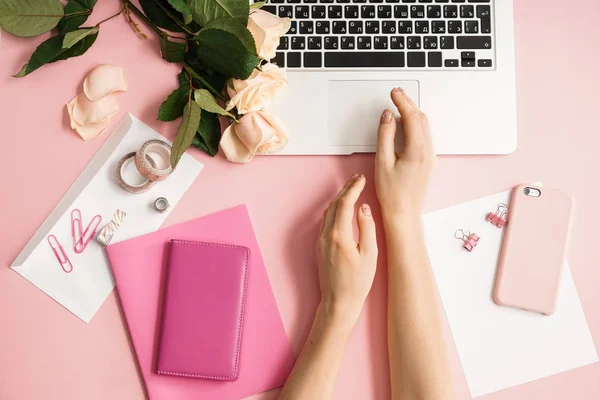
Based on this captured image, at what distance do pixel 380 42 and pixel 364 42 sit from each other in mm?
23

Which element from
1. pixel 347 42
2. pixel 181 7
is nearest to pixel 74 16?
pixel 181 7

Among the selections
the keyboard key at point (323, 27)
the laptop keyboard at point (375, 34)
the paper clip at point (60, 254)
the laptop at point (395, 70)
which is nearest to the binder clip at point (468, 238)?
the laptop at point (395, 70)

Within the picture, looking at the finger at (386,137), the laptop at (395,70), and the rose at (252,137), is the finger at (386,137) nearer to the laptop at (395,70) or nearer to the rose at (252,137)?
the laptop at (395,70)

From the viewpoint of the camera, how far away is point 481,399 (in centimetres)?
75

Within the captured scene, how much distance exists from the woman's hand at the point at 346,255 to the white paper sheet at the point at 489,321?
0.10 meters

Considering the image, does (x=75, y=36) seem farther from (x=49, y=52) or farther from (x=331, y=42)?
(x=331, y=42)

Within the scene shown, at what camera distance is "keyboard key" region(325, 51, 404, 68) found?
733 millimetres

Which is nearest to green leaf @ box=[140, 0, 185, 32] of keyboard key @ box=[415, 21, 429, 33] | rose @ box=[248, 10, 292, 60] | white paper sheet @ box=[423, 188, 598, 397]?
rose @ box=[248, 10, 292, 60]

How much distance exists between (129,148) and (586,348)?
0.72 meters

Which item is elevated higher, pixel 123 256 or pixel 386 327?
pixel 123 256

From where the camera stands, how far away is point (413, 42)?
73 cm

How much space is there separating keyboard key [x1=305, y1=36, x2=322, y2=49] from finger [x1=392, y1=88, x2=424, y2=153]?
0.12m

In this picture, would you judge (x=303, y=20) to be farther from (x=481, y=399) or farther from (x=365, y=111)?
(x=481, y=399)

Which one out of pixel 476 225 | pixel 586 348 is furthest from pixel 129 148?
pixel 586 348
